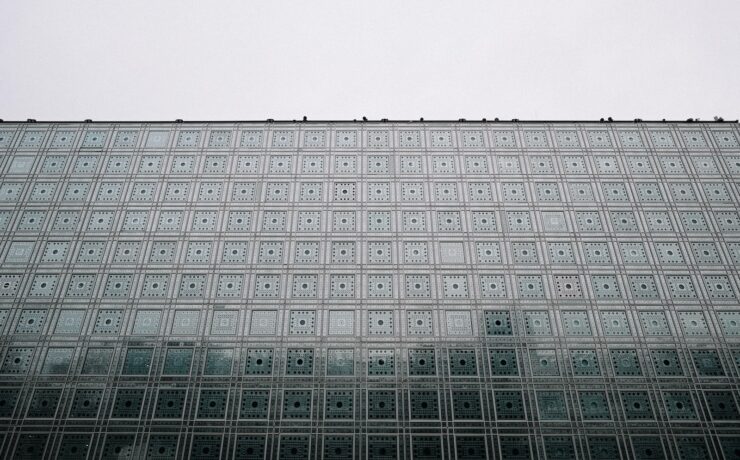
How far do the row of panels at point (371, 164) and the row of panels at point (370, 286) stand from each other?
13.3 feet

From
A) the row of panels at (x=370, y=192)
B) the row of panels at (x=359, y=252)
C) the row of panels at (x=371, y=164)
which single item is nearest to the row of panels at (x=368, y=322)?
the row of panels at (x=359, y=252)

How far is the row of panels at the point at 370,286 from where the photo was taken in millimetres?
17891

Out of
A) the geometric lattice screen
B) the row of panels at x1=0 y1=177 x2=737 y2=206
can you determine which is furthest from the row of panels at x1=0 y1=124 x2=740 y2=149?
the row of panels at x1=0 y1=177 x2=737 y2=206

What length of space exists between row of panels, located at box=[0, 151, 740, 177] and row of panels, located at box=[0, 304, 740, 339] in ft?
17.2

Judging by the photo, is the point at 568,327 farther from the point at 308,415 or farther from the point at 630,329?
the point at 308,415

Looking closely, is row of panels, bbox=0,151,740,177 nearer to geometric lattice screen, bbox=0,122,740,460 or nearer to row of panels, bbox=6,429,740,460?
geometric lattice screen, bbox=0,122,740,460

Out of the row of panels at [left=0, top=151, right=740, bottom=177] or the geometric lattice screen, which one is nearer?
the geometric lattice screen

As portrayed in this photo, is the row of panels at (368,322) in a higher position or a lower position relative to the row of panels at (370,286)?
lower

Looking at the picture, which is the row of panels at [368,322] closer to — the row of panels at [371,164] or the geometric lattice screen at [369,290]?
the geometric lattice screen at [369,290]

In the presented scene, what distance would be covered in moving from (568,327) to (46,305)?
15.5 metres

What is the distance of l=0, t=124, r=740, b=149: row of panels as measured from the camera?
21.2 metres

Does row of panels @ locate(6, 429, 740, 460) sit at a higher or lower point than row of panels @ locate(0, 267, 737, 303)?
lower

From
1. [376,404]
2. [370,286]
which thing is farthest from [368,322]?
[376,404]

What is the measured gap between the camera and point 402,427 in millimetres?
15828
